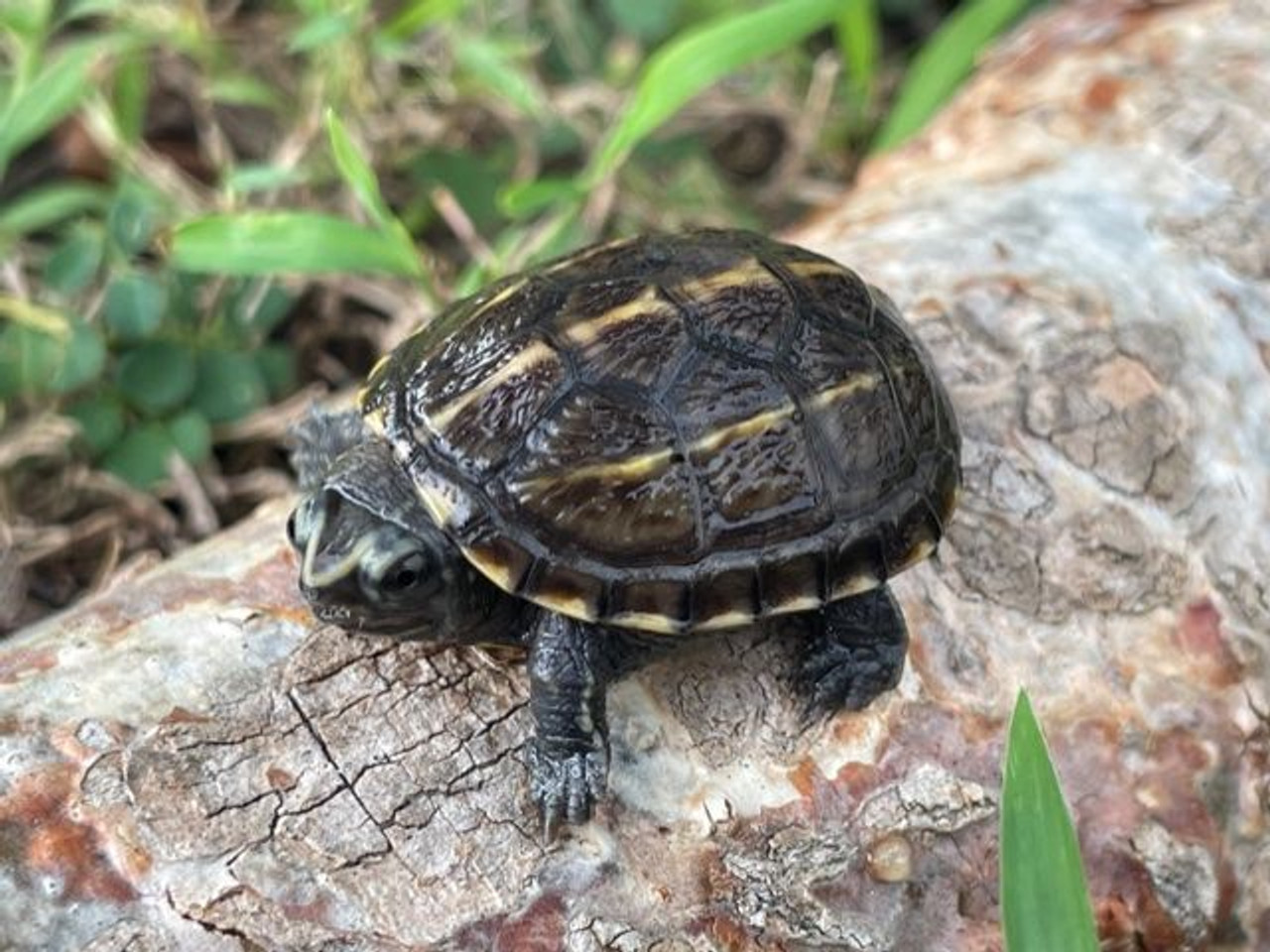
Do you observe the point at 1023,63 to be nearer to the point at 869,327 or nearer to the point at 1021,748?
the point at 869,327

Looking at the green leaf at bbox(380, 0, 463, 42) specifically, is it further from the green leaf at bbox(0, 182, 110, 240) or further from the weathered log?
the weathered log

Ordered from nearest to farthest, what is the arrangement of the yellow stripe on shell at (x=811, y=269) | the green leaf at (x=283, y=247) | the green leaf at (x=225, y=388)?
the yellow stripe on shell at (x=811, y=269)
the green leaf at (x=283, y=247)
the green leaf at (x=225, y=388)

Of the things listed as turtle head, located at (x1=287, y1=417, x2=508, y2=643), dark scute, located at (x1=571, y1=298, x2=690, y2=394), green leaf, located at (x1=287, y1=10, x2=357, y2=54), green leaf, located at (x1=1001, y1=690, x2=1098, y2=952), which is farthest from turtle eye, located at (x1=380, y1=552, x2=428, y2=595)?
green leaf, located at (x1=287, y1=10, x2=357, y2=54)

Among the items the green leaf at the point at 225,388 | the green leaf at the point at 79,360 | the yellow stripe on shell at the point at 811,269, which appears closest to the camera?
the yellow stripe on shell at the point at 811,269

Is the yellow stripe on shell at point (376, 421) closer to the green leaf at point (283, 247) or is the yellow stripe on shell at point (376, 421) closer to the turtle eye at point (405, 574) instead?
the turtle eye at point (405, 574)

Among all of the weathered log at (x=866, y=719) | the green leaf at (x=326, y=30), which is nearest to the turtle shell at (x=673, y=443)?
the weathered log at (x=866, y=719)

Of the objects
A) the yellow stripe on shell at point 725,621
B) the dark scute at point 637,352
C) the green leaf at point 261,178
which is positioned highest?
the dark scute at point 637,352

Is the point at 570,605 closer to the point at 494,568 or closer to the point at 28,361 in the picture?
the point at 494,568
